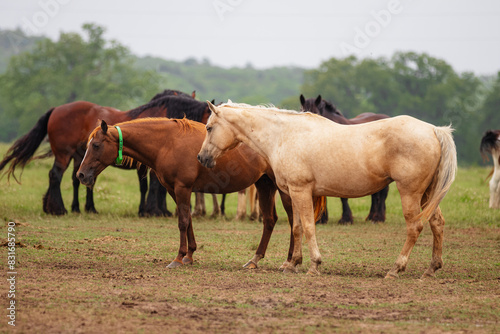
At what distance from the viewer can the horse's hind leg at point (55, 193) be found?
13586mm

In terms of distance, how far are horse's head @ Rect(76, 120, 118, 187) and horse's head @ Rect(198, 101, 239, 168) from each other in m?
1.27

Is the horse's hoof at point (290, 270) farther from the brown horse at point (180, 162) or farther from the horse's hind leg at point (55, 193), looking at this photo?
the horse's hind leg at point (55, 193)

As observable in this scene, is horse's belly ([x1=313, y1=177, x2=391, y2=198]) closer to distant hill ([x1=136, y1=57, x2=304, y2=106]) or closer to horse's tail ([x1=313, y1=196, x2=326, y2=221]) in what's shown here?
horse's tail ([x1=313, y1=196, x2=326, y2=221])

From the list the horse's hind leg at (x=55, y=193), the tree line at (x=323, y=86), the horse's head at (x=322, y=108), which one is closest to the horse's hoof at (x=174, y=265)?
the horse's head at (x=322, y=108)

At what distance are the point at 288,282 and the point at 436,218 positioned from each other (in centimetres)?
205

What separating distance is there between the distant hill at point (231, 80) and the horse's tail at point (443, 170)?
77.8 metres

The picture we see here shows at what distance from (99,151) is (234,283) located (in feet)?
8.90

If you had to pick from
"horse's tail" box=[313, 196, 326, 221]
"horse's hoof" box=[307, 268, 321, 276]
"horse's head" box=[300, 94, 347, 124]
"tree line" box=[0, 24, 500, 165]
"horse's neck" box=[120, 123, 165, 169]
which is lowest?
"horse's hoof" box=[307, 268, 321, 276]

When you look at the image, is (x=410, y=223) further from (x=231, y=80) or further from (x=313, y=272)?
(x=231, y=80)

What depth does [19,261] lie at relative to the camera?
7652 mm

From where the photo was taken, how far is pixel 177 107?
1298 centimetres

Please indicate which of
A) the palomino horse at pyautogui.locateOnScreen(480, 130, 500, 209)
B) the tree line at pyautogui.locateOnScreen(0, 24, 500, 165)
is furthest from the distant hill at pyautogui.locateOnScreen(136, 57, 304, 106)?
the palomino horse at pyautogui.locateOnScreen(480, 130, 500, 209)

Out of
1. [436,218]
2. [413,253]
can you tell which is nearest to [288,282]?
[436,218]

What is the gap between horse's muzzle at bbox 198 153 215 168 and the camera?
7516 millimetres
